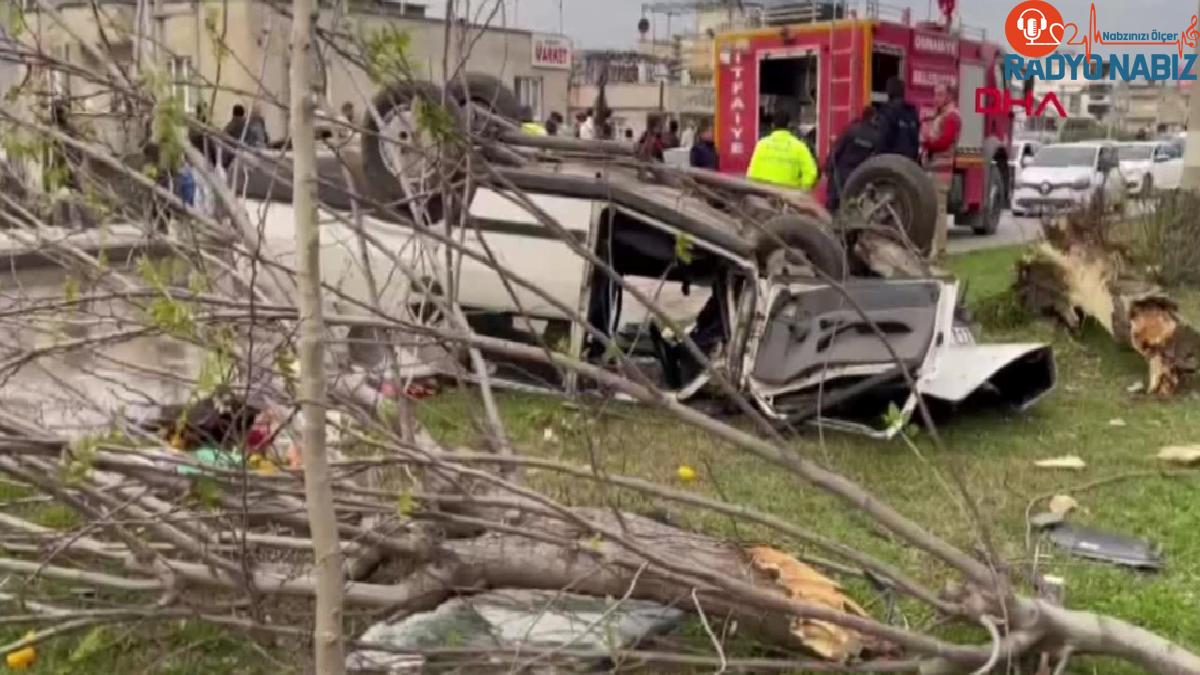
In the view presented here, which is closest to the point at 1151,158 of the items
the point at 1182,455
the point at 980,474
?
the point at 1182,455

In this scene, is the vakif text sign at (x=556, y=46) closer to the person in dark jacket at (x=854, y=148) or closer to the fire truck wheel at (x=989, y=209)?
the person in dark jacket at (x=854, y=148)

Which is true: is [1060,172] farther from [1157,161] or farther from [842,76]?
[842,76]

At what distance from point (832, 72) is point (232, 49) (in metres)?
12.2

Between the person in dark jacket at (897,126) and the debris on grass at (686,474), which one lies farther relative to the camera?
the person in dark jacket at (897,126)

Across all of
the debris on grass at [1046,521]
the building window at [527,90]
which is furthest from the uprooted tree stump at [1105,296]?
the building window at [527,90]

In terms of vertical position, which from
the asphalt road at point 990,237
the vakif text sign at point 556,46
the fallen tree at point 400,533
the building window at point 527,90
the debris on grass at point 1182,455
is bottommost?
the debris on grass at point 1182,455

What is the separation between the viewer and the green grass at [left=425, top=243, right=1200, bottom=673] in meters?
4.00

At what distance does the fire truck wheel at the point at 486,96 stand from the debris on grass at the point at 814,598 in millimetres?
1291

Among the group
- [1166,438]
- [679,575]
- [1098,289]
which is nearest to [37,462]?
[679,575]

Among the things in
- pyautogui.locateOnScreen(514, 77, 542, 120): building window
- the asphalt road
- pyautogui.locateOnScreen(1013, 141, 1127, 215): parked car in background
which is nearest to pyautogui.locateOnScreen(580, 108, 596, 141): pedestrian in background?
pyautogui.locateOnScreen(514, 77, 542, 120): building window

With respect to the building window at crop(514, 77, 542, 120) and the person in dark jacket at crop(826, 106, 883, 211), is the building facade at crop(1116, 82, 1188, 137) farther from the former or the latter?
the building window at crop(514, 77, 542, 120)

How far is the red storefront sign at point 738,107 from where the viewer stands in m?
15.3

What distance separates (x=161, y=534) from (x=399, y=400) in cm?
72

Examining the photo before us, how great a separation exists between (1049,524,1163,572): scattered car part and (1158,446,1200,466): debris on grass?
1187 millimetres
